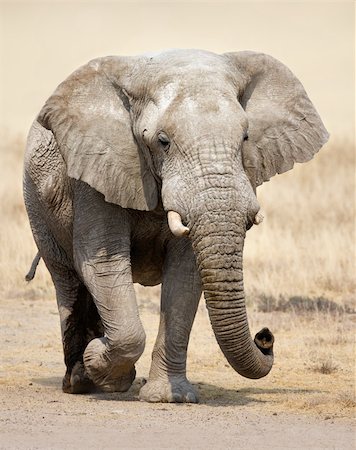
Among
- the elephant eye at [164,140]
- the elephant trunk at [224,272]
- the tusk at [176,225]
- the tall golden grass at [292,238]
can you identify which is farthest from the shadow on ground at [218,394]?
the tall golden grass at [292,238]

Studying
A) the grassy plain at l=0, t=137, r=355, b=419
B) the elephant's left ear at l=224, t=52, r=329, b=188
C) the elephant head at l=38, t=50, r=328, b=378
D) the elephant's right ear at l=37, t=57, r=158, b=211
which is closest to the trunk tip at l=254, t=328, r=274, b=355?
the elephant head at l=38, t=50, r=328, b=378

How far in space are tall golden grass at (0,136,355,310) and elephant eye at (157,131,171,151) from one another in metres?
5.56

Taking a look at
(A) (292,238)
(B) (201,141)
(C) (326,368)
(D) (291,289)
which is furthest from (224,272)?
(A) (292,238)

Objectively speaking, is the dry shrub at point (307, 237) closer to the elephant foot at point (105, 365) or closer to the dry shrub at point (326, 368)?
the dry shrub at point (326, 368)

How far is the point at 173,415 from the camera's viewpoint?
8.75 metres

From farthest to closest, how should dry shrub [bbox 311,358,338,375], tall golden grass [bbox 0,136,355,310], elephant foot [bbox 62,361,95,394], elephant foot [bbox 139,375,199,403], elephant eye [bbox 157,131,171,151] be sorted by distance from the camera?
tall golden grass [bbox 0,136,355,310] → dry shrub [bbox 311,358,338,375] → elephant foot [bbox 62,361,95,394] → elephant foot [bbox 139,375,199,403] → elephant eye [bbox 157,131,171,151]

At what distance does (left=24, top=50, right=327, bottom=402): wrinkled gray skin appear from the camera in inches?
328

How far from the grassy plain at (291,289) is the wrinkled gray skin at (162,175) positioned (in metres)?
0.75

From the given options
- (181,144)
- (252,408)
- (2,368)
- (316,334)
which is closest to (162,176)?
(181,144)

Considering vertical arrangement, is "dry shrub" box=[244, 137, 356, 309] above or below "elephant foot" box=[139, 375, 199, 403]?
below

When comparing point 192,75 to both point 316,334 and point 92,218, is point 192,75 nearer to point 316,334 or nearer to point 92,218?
point 92,218

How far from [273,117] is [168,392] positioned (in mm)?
1914

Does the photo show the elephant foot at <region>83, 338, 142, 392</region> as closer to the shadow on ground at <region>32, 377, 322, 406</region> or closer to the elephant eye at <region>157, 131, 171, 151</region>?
the shadow on ground at <region>32, 377, 322, 406</region>

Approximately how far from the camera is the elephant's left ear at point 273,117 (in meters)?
9.18
